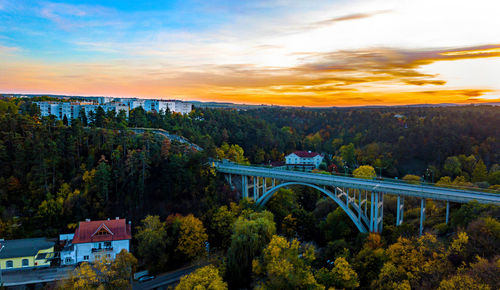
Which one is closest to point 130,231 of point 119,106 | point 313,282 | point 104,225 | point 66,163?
point 104,225

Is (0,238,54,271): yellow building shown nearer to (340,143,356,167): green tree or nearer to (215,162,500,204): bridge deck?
(215,162,500,204): bridge deck

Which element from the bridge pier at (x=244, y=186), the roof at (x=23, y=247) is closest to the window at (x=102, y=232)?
the roof at (x=23, y=247)

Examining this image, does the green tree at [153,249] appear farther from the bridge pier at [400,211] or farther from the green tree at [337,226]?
the bridge pier at [400,211]

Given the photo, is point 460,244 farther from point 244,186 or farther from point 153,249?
point 244,186

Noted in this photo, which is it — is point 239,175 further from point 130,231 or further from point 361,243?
point 361,243

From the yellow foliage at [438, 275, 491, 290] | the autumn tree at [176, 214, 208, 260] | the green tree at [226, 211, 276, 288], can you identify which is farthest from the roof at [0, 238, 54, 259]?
the yellow foliage at [438, 275, 491, 290]

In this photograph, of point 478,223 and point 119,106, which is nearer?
point 478,223

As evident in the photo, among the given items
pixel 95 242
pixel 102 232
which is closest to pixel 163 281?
pixel 95 242
